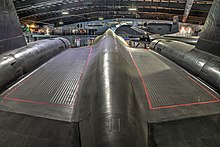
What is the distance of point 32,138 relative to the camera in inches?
84.7

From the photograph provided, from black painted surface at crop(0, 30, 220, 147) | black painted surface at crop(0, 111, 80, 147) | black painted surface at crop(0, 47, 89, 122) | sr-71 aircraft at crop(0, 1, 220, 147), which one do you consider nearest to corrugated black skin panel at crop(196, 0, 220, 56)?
sr-71 aircraft at crop(0, 1, 220, 147)

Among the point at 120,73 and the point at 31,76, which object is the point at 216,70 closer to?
the point at 120,73

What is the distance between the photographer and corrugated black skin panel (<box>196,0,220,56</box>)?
146 inches

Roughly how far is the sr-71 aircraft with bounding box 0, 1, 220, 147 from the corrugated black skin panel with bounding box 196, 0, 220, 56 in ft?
0.16

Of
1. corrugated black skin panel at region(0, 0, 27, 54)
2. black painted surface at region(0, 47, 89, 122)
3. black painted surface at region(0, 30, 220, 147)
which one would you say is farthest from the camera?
corrugated black skin panel at region(0, 0, 27, 54)

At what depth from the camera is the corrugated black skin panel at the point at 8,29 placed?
410 centimetres

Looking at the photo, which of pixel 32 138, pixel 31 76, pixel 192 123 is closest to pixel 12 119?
pixel 32 138

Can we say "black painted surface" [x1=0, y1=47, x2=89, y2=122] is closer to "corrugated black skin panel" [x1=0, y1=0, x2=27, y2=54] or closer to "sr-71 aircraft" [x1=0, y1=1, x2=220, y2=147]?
"sr-71 aircraft" [x1=0, y1=1, x2=220, y2=147]

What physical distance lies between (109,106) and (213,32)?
3.46 metres

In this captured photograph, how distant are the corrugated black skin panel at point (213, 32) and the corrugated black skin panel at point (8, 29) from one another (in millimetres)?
5399

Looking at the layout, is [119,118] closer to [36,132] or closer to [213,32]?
[36,132]

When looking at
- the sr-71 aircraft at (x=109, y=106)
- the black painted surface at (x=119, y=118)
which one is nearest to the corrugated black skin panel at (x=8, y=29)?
the sr-71 aircraft at (x=109, y=106)

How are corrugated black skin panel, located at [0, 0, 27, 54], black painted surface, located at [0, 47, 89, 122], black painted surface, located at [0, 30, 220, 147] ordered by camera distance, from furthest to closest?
corrugated black skin panel, located at [0, 0, 27, 54] → black painted surface, located at [0, 47, 89, 122] → black painted surface, located at [0, 30, 220, 147]

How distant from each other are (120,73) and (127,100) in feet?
2.30
